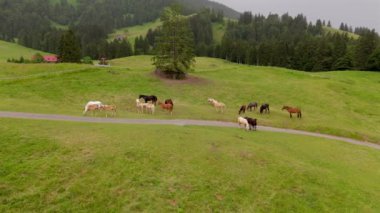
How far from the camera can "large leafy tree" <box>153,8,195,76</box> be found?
50.5 metres

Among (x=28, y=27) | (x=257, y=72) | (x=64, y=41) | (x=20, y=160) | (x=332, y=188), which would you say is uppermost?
(x=28, y=27)

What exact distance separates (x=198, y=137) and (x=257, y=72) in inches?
1902

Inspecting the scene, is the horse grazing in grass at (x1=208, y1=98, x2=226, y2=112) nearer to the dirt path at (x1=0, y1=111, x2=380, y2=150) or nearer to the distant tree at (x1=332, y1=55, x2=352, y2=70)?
the dirt path at (x1=0, y1=111, x2=380, y2=150)

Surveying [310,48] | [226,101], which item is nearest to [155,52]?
[226,101]

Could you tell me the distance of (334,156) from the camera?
80.6 feet

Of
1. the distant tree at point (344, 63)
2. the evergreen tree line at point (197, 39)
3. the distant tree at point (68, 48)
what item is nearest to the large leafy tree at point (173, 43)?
the distant tree at point (68, 48)

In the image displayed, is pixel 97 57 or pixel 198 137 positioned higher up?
pixel 97 57

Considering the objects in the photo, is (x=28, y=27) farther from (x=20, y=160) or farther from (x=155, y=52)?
(x=20, y=160)

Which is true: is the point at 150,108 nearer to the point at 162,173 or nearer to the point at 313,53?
the point at 162,173

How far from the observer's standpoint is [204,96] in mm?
45375

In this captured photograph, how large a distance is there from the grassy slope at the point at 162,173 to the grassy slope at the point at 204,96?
1005 cm

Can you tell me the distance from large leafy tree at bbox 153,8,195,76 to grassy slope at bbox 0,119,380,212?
2819 cm

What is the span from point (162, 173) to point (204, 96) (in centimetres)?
2892

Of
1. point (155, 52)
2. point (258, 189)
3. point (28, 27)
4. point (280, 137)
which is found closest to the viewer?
point (258, 189)
